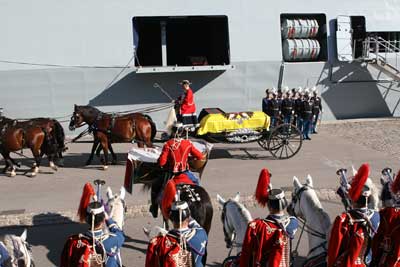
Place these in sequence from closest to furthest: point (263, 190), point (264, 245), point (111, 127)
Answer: point (264, 245), point (263, 190), point (111, 127)

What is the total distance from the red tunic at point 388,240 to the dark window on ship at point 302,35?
14.9 meters

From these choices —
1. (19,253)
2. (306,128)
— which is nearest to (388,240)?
(19,253)

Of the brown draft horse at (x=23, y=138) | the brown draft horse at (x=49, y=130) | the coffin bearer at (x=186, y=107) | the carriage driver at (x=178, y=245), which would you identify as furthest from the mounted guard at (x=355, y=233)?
the brown draft horse at (x=49, y=130)

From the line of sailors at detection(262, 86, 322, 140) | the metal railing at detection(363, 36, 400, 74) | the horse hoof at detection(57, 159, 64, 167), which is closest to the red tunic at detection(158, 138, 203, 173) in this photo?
the horse hoof at detection(57, 159, 64, 167)

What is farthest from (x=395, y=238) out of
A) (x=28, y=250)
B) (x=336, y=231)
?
(x=28, y=250)

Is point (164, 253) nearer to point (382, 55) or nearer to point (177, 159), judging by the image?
point (177, 159)

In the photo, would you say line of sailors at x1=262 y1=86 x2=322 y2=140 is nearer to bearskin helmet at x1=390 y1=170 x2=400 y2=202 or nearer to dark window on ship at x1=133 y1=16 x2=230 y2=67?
dark window on ship at x1=133 y1=16 x2=230 y2=67

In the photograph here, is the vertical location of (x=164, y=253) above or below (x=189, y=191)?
below

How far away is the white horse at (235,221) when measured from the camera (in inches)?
223

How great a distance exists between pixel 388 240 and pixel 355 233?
27.4 inches

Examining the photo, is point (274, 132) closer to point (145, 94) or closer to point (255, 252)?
point (145, 94)

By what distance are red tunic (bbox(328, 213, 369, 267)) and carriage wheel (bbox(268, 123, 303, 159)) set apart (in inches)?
314

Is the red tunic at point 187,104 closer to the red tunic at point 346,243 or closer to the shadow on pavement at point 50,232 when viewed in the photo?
the shadow on pavement at point 50,232

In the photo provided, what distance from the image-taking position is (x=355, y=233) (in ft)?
16.3
